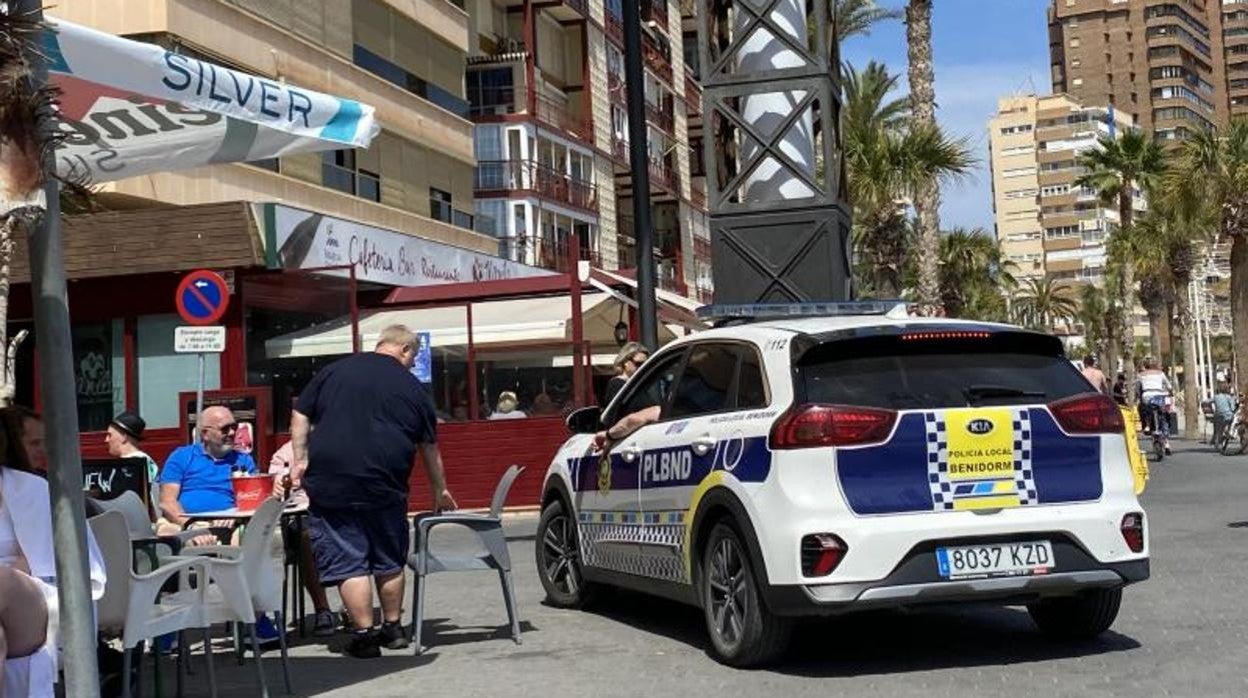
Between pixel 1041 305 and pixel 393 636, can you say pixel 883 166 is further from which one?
pixel 1041 305

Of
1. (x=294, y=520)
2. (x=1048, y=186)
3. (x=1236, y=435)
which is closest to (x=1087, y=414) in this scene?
(x=294, y=520)

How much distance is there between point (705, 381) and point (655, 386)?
719 millimetres

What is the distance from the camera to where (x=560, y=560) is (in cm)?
1075

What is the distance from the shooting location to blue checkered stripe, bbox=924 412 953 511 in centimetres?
751

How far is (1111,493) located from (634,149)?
10.0m

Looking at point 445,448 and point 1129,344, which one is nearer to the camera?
point 445,448

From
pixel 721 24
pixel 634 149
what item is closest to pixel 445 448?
pixel 634 149

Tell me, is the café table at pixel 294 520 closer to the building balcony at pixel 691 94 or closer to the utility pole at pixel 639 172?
the utility pole at pixel 639 172

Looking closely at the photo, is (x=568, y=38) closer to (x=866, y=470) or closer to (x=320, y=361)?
(x=320, y=361)

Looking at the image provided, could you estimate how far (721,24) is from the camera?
15.0m

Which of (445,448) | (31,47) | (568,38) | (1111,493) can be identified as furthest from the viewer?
(568,38)

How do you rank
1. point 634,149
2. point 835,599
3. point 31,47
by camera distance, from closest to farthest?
1. point 31,47
2. point 835,599
3. point 634,149

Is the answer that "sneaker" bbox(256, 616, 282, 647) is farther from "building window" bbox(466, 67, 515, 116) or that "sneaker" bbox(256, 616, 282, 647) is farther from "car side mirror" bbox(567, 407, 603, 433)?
"building window" bbox(466, 67, 515, 116)

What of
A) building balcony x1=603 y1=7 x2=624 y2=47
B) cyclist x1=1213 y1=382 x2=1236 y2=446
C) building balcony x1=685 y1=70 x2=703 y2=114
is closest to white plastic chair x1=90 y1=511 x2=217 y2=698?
cyclist x1=1213 y1=382 x2=1236 y2=446
